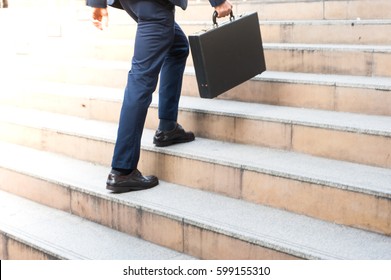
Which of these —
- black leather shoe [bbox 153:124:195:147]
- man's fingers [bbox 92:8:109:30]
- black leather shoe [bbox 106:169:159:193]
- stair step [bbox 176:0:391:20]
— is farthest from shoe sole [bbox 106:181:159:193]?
stair step [bbox 176:0:391:20]

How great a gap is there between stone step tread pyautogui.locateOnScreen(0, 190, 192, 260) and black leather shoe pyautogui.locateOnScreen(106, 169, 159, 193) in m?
0.26

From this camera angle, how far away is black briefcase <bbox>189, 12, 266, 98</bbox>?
11.9 feet

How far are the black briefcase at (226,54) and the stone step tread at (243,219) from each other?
740mm

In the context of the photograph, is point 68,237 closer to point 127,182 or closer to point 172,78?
point 127,182

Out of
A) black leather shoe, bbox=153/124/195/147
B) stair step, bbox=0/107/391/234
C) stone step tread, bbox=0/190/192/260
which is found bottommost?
stone step tread, bbox=0/190/192/260

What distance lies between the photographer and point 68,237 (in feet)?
11.1

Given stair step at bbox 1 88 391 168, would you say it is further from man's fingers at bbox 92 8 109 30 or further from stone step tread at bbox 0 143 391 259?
man's fingers at bbox 92 8 109 30

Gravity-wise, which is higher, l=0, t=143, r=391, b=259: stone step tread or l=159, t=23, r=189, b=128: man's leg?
l=159, t=23, r=189, b=128: man's leg

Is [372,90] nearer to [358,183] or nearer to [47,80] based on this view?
[358,183]

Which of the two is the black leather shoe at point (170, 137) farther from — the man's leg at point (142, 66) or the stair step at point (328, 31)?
the stair step at point (328, 31)

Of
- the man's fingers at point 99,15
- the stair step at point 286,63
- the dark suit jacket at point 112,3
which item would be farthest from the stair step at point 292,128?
the man's fingers at point 99,15

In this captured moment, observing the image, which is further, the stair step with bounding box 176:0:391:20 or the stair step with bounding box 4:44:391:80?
the stair step with bounding box 176:0:391:20

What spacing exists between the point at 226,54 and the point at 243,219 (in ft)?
3.90

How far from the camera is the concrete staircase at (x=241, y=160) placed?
2.98 m
